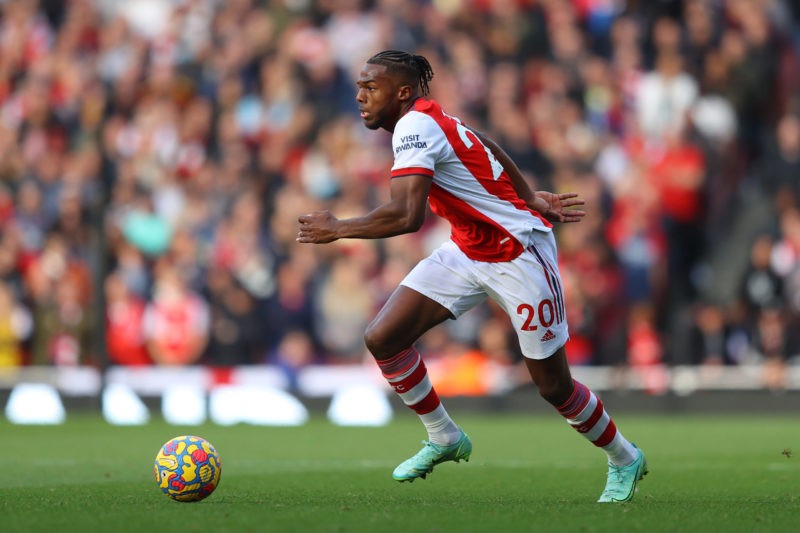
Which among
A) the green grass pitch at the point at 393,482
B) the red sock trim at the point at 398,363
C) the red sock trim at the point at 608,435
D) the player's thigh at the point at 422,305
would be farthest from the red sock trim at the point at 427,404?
the red sock trim at the point at 608,435

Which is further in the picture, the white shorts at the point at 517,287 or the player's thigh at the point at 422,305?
the player's thigh at the point at 422,305

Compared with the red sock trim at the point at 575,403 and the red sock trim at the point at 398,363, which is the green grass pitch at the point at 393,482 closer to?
the red sock trim at the point at 575,403

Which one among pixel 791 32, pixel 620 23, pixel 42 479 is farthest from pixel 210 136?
pixel 42 479

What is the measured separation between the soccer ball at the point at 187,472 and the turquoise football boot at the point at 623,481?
6.88 ft

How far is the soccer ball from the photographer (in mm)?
7488

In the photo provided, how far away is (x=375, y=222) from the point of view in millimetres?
7402

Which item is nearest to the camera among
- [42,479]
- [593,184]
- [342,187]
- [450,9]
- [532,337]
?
[532,337]

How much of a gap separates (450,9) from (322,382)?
561 cm

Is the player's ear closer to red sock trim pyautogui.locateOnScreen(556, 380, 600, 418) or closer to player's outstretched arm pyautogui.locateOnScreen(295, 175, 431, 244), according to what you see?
player's outstretched arm pyautogui.locateOnScreen(295, 175, 431, 244)

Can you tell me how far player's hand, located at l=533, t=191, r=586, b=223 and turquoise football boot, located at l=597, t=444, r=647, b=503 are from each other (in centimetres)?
145

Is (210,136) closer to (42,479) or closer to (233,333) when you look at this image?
(233,333)

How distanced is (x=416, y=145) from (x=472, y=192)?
20.9 inches

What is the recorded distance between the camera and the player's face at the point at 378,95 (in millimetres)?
7891

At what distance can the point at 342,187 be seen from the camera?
18.3 meters
